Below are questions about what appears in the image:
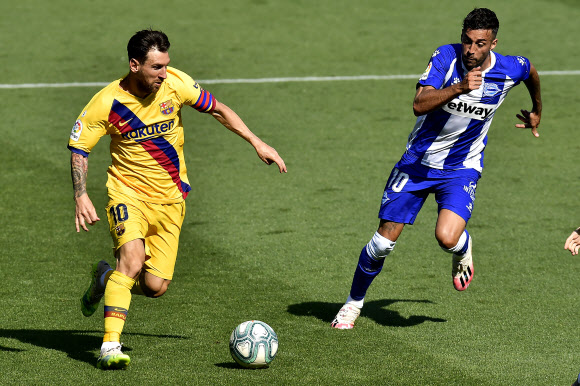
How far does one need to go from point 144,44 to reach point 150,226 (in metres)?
1.40

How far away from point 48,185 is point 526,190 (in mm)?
5945

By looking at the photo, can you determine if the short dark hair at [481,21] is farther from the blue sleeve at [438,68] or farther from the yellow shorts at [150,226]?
the yellow shorts at [150,226]

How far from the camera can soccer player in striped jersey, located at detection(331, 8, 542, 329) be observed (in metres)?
7.48

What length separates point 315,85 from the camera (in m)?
15.8

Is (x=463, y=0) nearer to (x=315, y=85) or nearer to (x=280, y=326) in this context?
(x=315, y=85)

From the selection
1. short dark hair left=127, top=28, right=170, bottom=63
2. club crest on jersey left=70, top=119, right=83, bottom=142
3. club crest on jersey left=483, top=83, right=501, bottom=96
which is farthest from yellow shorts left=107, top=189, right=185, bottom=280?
club crest on jersey left=483, top=83, right=501, bottom=96

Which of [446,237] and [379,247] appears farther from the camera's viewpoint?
[379,247]

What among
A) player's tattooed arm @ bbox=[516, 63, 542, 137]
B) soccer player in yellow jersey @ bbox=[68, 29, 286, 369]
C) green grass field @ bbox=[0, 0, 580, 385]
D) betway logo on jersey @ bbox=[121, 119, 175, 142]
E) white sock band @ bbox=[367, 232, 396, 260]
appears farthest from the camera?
player's tattooed arm @ bbox=[516, 63, 542, 137]

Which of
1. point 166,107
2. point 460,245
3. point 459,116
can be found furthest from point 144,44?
point 460,245

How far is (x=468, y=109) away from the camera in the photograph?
24.8ft

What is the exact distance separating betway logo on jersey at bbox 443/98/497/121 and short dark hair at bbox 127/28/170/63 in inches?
93.7

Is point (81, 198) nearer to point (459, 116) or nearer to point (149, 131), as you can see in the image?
point (149, 131)

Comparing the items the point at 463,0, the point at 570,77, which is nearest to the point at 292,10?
the point at 463,0

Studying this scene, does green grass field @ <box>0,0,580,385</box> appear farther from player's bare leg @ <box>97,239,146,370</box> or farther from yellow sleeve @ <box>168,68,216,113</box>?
yellow sleeve @ <box>168,68,216,113</box>
